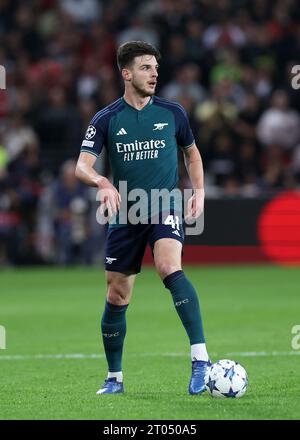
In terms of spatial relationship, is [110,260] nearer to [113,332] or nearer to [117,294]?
[117,294]

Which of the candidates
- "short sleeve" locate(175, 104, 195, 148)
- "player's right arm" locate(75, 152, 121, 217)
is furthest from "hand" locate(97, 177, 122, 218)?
"short sleeve" locate(175, 104, 195, 148)

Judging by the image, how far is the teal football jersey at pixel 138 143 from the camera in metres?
8.35

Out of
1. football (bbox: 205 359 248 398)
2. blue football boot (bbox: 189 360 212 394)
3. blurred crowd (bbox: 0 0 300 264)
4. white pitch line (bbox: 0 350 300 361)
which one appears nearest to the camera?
football (bbox: 205 359 248 398)

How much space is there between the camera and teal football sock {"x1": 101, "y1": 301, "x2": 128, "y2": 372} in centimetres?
848

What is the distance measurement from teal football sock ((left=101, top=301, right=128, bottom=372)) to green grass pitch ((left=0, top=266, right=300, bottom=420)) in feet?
0.74

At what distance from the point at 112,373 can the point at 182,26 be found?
1617 cm

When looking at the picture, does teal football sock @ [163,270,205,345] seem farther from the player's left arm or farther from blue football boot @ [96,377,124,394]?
blue football boot @ [96,377,124,394]

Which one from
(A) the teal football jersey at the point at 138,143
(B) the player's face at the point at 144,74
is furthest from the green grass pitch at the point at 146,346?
(B) the player's face at the point at 144,74

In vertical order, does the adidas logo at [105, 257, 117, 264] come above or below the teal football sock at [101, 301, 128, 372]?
above

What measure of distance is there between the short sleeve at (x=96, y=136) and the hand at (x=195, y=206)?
746 mm

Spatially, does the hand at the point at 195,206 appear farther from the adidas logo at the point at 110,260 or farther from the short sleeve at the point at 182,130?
the adidas logo at the point at 110,260

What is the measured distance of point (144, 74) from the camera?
835cm

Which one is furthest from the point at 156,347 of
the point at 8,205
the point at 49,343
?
the point at 8,205

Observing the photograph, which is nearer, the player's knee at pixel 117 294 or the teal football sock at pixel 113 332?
the player's knee at pixel 117 294
